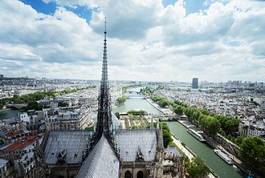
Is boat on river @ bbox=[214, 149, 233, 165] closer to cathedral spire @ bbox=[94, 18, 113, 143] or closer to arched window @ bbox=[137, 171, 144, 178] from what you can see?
arched window @ bbox=[137, 171, 144, 178]

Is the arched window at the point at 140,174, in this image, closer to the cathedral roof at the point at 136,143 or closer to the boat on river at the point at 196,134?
the cathedral roof at the point at 136,143

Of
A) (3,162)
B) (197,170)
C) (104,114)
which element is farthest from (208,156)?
(3,162)

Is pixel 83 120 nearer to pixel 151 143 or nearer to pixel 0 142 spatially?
pixel 0 142

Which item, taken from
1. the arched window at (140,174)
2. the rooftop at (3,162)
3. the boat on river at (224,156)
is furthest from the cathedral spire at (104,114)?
the boat on river at (224,156)

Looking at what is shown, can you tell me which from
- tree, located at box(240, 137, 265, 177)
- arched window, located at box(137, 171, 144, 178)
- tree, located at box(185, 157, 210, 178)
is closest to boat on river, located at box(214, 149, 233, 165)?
tree, located at box(240, 137, 265, 177)

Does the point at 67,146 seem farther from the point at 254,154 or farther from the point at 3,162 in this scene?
the point at 254,154

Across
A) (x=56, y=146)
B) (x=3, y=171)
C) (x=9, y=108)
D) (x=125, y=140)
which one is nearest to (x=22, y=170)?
(x=3, y=171)
